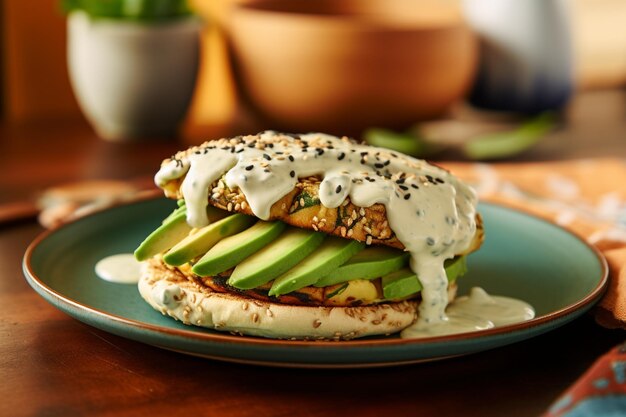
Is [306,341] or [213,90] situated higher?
[306,341]

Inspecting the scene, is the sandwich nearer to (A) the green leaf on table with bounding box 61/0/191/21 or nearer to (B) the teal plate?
(B) the teal plate

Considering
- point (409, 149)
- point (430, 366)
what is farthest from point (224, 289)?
point (409, 149)

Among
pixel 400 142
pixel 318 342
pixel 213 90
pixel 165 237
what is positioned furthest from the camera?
pixel 213 90

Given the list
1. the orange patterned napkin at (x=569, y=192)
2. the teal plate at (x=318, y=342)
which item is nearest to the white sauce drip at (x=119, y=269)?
the teal plate at (x=318, y=342)

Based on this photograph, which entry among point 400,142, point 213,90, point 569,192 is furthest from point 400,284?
point 213,90

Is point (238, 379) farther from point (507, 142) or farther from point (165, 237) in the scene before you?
point (507, 142)

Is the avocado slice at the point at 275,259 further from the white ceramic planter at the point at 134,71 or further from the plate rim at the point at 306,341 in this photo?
the white ceramic planter at the point at 134,71

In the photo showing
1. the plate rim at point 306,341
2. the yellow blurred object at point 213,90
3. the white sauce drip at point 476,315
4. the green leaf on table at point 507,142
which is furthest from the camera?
the yellow blurred object at point 213,90
